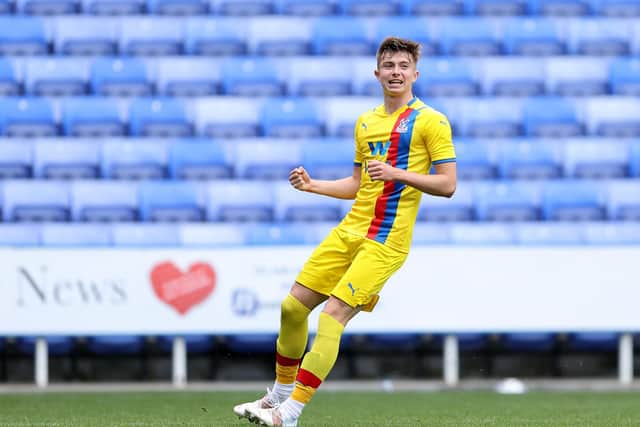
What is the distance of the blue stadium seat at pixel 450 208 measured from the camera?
397 inches

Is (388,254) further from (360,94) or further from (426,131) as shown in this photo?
(360,94)

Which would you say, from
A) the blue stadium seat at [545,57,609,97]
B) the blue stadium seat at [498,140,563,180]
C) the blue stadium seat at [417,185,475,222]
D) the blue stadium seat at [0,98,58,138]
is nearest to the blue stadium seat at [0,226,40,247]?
the blue stadium seat at [0,98,58,138]

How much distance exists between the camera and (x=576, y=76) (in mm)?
11594

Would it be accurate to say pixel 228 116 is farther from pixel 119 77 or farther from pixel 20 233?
pixel 20 233

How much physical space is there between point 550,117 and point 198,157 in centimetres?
348

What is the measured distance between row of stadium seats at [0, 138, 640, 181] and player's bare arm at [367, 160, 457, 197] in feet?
18.8

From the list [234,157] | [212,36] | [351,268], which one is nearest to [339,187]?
[351,268]

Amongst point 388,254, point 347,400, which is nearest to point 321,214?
point 347,400

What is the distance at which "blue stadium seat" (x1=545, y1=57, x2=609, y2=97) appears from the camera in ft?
37.8

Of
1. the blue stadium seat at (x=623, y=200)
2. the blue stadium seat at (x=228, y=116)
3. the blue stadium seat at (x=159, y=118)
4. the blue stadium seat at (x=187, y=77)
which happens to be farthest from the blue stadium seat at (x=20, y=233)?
the blue stadium seat at (x=623, y=200)

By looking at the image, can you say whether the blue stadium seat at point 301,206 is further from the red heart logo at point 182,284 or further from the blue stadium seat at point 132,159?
the red heart logo at point 182,284

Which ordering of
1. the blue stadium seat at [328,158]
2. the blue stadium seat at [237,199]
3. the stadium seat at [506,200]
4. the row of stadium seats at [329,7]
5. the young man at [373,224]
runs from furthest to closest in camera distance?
the row of stadium seats at [329,7] < the blue stadium seat at [328,158] < the stadium seat at [506,200] < the blue stadium seat at [237,199] < the young man at [373,224]

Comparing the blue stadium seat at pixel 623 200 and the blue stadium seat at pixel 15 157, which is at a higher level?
the blue stadium seat at pixel 15 157

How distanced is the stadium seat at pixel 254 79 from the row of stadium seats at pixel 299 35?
518 mm
